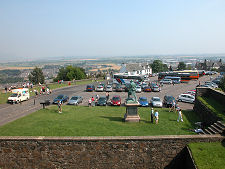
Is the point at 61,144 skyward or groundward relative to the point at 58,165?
skyward

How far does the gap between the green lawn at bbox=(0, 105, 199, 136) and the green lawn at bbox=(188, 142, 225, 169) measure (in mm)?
2509

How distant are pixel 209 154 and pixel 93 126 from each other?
28.0 feet

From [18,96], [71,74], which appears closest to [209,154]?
[18,96]

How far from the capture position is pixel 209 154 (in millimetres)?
10625

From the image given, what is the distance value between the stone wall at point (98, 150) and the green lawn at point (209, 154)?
1.53ft

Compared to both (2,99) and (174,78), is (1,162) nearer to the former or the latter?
(2,99)

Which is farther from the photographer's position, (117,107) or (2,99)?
(2,99)

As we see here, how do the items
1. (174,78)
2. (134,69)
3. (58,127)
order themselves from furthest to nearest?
(134,69)
(174,78)
(58,127)

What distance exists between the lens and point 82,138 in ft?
39.2

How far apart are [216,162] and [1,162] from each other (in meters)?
13.1

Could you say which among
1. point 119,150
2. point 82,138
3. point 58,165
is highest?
point 82,138

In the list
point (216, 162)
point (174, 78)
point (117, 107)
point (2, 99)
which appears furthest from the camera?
point (174, 78)

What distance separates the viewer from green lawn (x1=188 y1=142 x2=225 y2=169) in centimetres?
980

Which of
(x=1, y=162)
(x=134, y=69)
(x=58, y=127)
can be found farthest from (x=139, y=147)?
(x=134, y=69)
